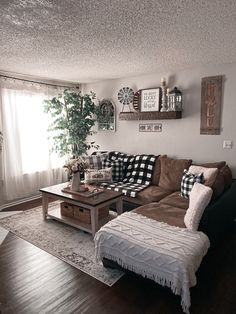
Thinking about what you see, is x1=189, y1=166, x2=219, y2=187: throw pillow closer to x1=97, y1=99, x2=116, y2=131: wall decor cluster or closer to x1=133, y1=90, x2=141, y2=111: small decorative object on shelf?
x1=133, y1=90, x2=141, y2=111: small decorative object on shelf

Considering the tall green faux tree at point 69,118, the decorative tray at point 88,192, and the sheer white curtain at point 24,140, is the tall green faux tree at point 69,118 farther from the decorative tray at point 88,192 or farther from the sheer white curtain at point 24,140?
the decorative tray at point 88,192

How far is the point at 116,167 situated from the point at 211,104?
6.03 feet

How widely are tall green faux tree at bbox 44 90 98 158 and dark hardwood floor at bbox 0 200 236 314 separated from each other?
247 centimetres

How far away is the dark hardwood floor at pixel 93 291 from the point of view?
6.05 feet

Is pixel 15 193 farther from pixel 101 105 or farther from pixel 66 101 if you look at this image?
pixel 101 105

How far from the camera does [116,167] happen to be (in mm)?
4098

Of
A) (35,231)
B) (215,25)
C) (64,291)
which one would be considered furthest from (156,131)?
(64,291)

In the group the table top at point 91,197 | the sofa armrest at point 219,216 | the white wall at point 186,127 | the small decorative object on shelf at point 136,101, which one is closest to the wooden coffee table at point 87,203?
the table top at point 91,197

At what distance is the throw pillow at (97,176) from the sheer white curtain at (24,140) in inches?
49.6

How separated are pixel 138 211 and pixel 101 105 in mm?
2825

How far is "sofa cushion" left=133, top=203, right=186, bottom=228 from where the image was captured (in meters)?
2.40

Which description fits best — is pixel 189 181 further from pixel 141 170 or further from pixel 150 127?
pixel 150 127

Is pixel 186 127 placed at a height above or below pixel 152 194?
above

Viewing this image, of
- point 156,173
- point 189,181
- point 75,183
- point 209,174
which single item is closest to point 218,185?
point 209,174
